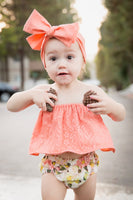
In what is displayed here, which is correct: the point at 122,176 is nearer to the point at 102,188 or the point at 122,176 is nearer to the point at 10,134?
the point at 102,188

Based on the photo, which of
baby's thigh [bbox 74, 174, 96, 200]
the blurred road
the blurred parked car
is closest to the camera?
baby's thigh [bbox 74, 174, 96, 200]

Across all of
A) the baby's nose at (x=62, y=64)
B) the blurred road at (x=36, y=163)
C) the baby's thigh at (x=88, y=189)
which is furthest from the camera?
the blurred road at (x=36, y=163)

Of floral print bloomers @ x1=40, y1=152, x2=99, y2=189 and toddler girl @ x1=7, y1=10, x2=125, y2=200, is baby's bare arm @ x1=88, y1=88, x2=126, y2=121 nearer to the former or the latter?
toddler girl @ x1=7, y1=10, x2=125, y2=200

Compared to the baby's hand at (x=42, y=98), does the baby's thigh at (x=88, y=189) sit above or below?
below

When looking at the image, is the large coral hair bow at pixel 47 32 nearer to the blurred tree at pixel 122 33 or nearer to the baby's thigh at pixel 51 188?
the baby's thigh at pixel 51 188

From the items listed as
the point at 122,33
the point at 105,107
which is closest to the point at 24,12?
the point at 122,33

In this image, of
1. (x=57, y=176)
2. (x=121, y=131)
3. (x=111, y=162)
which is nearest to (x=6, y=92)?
(x=121, y=131)

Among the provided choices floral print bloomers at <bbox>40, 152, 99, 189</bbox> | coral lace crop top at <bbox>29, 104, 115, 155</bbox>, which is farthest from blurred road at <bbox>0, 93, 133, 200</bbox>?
coral lace crop top at <bbox>29, 104, 115, 155</bbox>

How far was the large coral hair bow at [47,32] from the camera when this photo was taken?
1.63m

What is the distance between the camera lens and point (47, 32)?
1668 mm

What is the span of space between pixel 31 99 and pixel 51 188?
0.59 m

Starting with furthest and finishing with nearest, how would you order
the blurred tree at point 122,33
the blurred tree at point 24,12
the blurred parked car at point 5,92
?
the blurred tree at point 24,12 → the blurred tree at point 122,33 → the blurred parked car at point 5,92

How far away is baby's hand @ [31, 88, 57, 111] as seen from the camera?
1649mm

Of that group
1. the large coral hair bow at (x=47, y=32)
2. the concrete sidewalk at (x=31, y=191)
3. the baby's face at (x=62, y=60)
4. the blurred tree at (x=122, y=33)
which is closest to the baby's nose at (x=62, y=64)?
the baby's face at (x=62, y=60)
